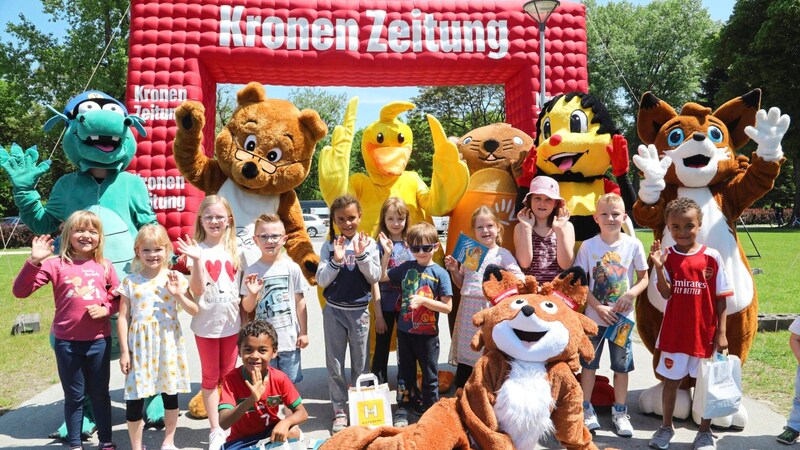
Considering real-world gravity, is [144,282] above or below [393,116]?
below

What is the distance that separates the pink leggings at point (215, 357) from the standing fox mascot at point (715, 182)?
2771mm

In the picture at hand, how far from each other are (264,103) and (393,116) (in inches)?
40.2

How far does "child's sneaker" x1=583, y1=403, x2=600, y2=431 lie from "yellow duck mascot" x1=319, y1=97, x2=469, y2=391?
3.68ft

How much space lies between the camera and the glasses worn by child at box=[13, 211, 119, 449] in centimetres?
344

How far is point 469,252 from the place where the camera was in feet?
13.6

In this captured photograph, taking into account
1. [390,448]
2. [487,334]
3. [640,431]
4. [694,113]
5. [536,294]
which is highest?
[694,113]

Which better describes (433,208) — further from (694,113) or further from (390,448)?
(390,448)

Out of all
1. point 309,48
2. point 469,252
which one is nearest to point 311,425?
point 469,252

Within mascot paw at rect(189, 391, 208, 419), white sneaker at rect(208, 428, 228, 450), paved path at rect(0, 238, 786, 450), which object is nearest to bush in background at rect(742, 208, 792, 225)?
paved path at rect(0, 238, 786, 450)

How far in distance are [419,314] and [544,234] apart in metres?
1.01

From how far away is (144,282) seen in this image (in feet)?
11.6

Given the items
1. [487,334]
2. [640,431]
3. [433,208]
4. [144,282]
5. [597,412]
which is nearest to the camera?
[487,334]

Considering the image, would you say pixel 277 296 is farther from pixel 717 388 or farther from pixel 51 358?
pixel 51 358

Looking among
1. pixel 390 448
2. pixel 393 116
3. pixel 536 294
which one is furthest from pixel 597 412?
pixel 393 116
